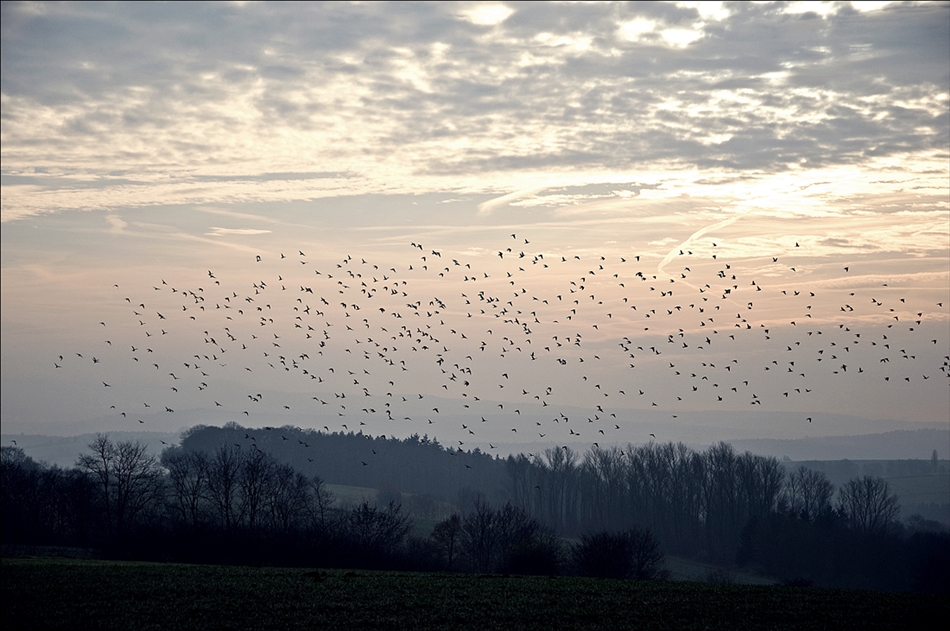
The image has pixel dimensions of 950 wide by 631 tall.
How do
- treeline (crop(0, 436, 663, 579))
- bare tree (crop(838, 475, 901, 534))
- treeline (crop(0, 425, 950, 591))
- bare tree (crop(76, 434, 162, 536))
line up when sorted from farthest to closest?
bare tree (crop(838, 475, 901, 534)), bare tree (crop(76, 434, 162, 536)), treeline (crop(0, 425, 950, 591)), treeline (crop(0, 436, 663, 579))

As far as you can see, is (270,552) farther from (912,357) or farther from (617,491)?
(617,491)

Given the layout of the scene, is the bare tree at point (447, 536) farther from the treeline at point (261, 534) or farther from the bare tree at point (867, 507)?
the bare tree at point (867, 507)

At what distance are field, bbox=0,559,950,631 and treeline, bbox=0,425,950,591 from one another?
24.3 m

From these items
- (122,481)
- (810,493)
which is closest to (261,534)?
(122,481)

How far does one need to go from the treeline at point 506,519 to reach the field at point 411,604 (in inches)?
957

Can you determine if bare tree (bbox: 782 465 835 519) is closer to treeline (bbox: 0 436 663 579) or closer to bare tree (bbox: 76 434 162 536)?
treeline (bbox: 0 436 663 579)

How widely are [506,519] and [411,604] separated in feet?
186

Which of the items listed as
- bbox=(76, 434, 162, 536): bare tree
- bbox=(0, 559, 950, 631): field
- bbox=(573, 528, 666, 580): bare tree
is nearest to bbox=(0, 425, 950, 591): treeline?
bbox=(573, 528, 666, 580): bare tree

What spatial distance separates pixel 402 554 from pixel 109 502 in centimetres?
4112

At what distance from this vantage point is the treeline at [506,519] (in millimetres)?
72438

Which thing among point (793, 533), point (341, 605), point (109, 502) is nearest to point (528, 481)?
point (793, 533)

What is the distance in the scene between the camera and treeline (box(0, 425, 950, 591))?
238 ft

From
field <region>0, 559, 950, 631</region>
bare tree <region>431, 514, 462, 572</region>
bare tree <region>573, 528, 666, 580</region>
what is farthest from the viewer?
bare tree <region>431, 514, 462, 572</region>

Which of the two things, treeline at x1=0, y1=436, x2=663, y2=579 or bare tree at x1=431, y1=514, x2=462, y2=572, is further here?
bare tree at x1=431, y1=514, x2=462, y2=572
